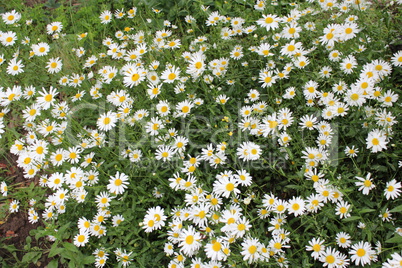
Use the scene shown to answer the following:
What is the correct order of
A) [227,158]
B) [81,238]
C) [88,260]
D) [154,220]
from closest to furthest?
1. [154,220]
2. [88,260]
3. [81,238]
4. [227,158]

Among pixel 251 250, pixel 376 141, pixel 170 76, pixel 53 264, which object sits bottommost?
pixel 53 264

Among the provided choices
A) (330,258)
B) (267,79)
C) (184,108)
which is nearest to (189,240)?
(330,258)

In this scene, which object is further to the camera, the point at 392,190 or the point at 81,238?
the point at 81,238

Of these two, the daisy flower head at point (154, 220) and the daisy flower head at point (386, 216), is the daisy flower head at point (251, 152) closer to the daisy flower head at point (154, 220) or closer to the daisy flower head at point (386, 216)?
the daisy flower head at point (154, 220)

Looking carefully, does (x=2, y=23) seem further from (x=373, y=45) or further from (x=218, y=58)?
(x=373, y=45)

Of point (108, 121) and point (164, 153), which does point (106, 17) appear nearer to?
point (108, 121)

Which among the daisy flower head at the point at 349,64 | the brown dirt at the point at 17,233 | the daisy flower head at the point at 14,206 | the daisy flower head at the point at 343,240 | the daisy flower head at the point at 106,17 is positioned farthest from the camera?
the daisy flower head at the point at 106,17

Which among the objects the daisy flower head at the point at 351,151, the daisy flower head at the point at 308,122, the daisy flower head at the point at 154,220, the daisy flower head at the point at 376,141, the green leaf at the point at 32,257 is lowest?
the green leaf at the point at 32,257

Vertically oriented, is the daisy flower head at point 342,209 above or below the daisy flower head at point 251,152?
below

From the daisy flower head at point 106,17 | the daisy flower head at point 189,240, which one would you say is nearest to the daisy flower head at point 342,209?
the daisy flower head at point 189,240

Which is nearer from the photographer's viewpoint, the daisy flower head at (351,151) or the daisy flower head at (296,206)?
the daisy flower head at (296,206)

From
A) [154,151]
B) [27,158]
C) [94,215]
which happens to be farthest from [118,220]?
[27,158]
